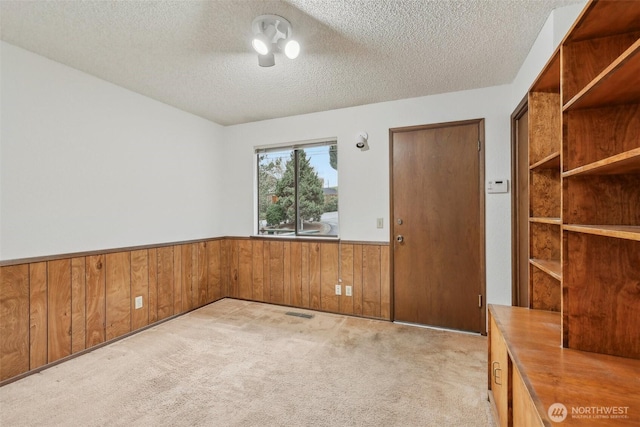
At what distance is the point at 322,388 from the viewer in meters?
1.95

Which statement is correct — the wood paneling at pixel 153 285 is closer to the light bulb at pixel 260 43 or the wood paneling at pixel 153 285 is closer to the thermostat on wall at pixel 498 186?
the light bulb at pixel 260 43

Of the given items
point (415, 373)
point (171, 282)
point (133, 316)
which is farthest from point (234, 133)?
point (415, 373)

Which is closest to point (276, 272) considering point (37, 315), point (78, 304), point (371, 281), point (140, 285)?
point (371, 281)

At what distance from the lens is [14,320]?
2.04m

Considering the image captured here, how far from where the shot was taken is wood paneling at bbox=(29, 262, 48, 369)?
212 cm

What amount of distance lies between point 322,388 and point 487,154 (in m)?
2.48

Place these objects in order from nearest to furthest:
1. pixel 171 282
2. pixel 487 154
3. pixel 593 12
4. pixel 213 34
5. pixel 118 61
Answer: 1. pixel 593 12
2. pixel 213 34
3. pixel 118 61
4. pixel 487 154
5. pixel 171 282

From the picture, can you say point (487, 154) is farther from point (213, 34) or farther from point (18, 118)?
point (18, 118)

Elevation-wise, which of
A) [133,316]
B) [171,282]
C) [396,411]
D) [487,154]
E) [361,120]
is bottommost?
[396,411]

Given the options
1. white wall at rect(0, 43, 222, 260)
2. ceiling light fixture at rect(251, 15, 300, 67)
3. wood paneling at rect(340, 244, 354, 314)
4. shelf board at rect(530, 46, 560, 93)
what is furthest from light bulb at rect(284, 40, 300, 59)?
wood paneling at rect(340, 244, 354, 314)

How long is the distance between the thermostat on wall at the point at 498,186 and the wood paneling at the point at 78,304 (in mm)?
3645

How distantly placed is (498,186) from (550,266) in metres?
1.42

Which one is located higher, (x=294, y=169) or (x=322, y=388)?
(x=294, y=169)

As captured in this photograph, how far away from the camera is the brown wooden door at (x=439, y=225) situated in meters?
2.84
